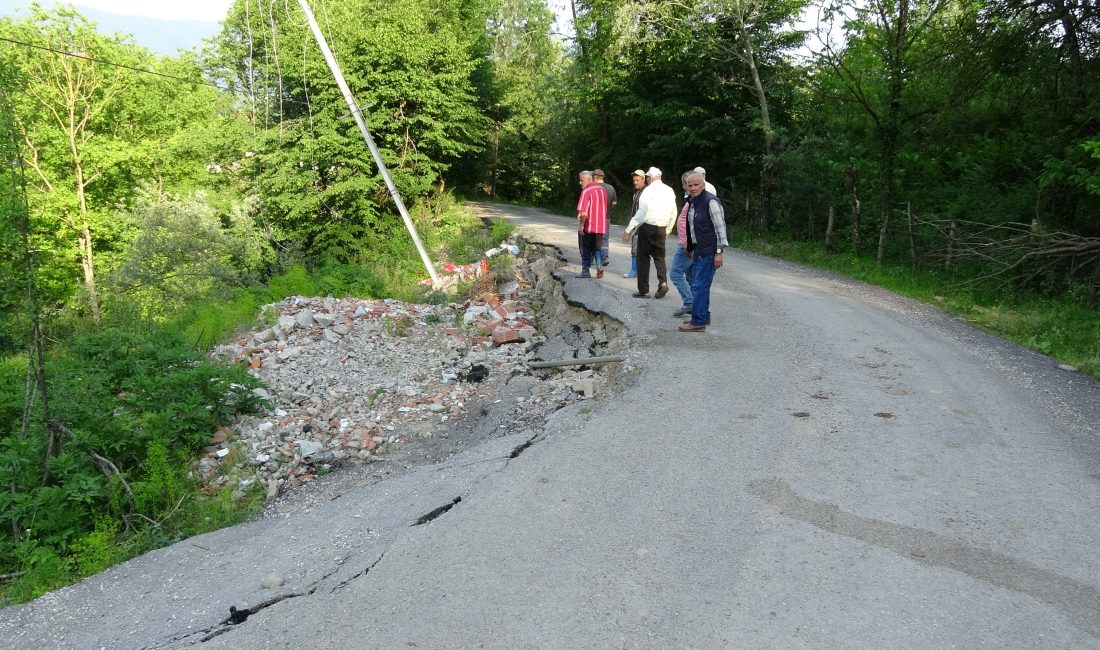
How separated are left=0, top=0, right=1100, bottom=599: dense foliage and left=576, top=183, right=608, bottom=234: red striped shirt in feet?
18.4

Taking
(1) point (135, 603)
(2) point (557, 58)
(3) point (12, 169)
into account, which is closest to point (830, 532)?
(1) point (135, 603)

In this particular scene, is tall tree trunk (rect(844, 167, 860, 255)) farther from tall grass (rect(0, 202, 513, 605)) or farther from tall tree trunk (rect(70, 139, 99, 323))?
tall tree trunk (rect(70, 139, 99, 323))

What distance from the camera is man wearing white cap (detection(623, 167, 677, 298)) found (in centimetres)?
963

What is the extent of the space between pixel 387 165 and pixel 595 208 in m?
13.2

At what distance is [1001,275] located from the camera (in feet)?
38.7

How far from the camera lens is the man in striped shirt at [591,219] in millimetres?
11422

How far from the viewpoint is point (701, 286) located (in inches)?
326

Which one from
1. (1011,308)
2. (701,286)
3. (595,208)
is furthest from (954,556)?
(1011,308)

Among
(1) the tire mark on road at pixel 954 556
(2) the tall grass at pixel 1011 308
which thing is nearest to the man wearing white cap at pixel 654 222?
(2) the tall grass at pixel 1011 308

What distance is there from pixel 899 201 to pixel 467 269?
1020cm

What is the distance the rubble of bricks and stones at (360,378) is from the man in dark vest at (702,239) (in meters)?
1.83

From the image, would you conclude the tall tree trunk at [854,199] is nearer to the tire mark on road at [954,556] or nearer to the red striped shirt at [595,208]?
the red striped shirt at [595,208]

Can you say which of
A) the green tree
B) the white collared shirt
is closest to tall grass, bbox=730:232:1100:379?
the white collared shirt

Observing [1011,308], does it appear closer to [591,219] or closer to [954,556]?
[591,219]
